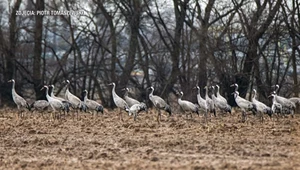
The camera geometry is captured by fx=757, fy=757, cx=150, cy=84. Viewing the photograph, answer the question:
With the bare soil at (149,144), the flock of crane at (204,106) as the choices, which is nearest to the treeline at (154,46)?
the flock of crane at (204,106)

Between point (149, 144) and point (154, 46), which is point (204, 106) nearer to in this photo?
point (149, 144)

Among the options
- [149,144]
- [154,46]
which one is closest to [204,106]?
[149,144]

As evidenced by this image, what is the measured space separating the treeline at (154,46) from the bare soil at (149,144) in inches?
379

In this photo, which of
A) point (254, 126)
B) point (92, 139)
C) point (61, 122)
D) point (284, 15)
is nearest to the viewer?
point (92, 139)

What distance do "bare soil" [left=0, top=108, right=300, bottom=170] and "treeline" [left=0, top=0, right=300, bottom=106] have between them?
31.6 ft

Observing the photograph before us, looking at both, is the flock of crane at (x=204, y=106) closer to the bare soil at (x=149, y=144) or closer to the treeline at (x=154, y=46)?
the bare soil at (x=149, y=144)

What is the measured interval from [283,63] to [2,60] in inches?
534

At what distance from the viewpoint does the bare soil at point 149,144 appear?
11406mm

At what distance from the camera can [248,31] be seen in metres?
28.8

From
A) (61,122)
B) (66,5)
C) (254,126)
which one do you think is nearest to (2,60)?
(66,5)

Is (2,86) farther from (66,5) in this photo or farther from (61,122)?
(61,122)

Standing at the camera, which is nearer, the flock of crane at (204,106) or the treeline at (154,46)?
the flock of crane at (204,106)

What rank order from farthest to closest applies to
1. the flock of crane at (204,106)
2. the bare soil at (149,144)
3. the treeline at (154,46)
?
the treeline at (154,46) < the flock of crane at (204,106) < the bare soil at (149,144)

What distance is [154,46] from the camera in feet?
118
